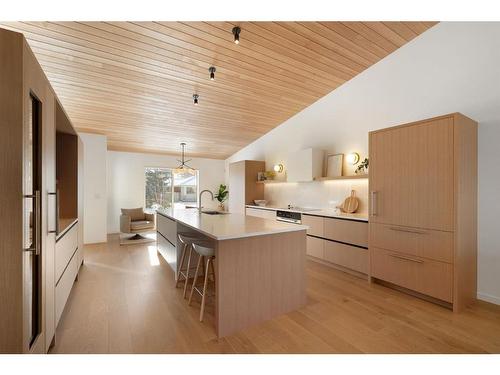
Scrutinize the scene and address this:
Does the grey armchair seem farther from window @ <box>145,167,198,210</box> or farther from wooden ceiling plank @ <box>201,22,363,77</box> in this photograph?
wooden ceiling plank @ <box>201,22,363,77</box>

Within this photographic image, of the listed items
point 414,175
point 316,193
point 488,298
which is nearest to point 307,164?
point 316,193

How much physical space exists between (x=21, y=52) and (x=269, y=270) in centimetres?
Answer: 221

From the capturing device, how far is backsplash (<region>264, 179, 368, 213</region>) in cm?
384

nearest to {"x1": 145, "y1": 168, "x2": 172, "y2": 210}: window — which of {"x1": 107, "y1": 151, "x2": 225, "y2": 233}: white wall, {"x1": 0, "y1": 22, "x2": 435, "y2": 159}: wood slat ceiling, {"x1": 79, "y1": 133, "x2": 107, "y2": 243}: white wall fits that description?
{"x1": 107, "y1": 151, "x2": 225, "y2": 233}: white wall

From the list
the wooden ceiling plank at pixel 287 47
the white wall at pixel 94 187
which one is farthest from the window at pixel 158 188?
the wooden ceiling plank at pixel 287 47

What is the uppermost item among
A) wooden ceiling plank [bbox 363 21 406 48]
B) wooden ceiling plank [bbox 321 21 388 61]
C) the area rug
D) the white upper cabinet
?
wooden ceiling plank [bbox 363 21 406 48]

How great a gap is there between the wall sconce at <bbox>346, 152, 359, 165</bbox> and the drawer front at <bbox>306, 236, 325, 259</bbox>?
142cm

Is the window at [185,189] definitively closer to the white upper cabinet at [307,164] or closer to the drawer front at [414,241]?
the white upper cabinet at [307,164]

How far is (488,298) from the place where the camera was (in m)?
2.54

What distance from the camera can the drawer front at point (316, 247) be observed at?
147 inches

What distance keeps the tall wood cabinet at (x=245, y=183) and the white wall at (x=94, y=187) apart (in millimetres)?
3030

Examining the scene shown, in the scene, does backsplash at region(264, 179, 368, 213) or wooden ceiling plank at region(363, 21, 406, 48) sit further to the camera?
backsplash at region(264, 179, 368, 213)

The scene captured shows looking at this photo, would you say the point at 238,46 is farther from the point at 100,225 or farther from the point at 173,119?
the point at 100,225
